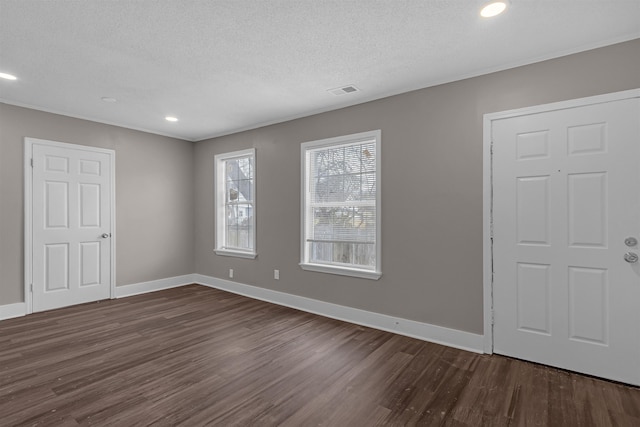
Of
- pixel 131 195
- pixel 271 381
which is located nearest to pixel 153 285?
pixel 131 195

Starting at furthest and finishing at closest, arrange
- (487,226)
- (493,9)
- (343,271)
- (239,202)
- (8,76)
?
(239,202) → (343,271) → (8,76) → (487,226) → (493,9)

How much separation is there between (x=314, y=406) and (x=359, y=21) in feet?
8.48

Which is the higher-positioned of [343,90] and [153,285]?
[343,90]

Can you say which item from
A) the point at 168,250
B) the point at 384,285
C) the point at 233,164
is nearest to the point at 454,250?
the point at 384,285

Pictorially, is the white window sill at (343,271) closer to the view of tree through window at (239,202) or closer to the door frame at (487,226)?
the door frame at (487,226)

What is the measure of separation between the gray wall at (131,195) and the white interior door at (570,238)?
480cm

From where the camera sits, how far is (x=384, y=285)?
3.52 meters

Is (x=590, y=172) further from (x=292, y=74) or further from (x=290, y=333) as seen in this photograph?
(x=290, y=333)

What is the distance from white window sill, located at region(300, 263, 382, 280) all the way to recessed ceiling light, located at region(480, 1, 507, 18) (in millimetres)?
2458

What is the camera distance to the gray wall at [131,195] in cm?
380

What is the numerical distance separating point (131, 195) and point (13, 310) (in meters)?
1.95

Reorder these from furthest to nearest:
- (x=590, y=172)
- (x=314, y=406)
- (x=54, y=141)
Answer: (x=54, y=141) → (x=590, y=172) → (x=314, y=406)

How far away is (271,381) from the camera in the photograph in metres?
2.43

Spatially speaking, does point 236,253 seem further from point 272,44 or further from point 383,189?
point 272,44
